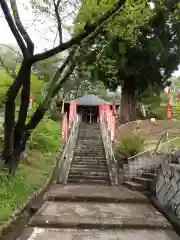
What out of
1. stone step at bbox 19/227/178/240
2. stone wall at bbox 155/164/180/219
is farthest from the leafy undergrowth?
stone wall at bbox 155/164/180/219

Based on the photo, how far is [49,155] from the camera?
1260 centimetres

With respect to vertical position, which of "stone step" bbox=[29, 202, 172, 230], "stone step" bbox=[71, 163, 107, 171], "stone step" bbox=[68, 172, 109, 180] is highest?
"stone step" bbox=[71, 163, 107, 171]

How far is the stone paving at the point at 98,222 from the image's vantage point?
5332mm

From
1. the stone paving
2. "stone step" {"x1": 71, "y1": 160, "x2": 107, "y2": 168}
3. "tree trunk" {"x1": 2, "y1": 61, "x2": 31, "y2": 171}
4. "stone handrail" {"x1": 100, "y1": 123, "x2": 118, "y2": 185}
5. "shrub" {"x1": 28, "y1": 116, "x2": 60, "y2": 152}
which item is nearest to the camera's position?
the stone paving

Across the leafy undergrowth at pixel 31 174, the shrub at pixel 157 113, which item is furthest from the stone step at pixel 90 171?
the shrub at pixel 157 113

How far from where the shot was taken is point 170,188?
6.84 metres

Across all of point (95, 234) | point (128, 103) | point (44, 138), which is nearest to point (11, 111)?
point (95, 234)

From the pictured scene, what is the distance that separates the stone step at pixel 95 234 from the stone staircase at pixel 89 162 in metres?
6.59

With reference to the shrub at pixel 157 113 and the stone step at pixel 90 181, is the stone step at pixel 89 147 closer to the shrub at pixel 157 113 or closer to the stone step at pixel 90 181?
the stone step at pixel 90 181

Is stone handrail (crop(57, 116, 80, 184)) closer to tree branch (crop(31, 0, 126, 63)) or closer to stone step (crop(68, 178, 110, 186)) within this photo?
stone step (crop(68, 178, 110, 186))

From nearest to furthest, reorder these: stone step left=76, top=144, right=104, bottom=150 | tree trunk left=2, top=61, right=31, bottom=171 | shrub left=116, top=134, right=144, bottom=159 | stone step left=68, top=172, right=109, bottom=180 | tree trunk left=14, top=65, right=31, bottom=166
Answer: tree trunk left=2, top=61, right=31, bottom=171 → tree trunk left=14, top=65, right=31, bottom=166 → shrub left=116, top=134, right=144, bottom=159 → stone step left=68, top=172, right=109, bottom=180 → stone step left=76, top=144, right=104, bottom=150

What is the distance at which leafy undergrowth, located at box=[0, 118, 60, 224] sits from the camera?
19.7ft

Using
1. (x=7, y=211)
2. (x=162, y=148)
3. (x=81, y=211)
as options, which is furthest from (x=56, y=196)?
(x=162, y=148)

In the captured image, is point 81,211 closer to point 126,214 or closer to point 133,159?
point 126,214
